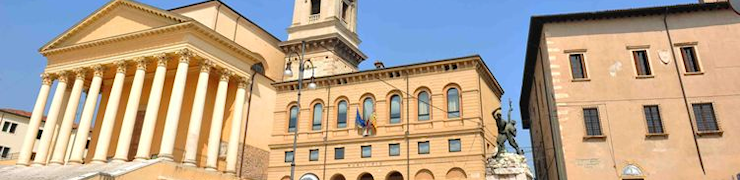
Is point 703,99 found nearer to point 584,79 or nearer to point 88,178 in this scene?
point 584,79

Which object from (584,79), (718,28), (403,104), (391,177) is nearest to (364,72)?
(403,104)

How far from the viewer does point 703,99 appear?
20.1 metres

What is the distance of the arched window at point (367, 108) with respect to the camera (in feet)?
96.8

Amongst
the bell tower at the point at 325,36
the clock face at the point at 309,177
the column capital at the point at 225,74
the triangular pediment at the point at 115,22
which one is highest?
the bell tower at the point at 325,36

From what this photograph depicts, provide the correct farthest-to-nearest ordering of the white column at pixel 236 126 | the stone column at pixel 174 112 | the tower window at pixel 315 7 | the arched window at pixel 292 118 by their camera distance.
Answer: the tower window at pixel 315 7 → the arched window at pixel 292 118 → the white column at pixel 236 126 → the stone column at pixel 174 112

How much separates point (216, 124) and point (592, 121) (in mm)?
19417

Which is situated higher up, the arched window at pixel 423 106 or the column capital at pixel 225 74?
the column capital at pixel 225 74

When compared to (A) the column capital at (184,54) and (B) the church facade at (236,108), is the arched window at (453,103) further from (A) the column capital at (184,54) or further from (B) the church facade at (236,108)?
(A) the column capital at (184,54)

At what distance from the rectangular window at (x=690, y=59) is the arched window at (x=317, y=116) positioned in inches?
762

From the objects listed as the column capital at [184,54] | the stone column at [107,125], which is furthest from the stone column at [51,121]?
the column capital at [184,54]

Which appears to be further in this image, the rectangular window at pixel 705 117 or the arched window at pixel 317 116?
the arched window at pixel 317 116

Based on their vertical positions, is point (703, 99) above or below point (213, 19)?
below

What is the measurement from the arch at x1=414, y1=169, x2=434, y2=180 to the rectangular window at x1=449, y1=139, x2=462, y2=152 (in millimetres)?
1729

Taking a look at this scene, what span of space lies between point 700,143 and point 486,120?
1085 centimetres
